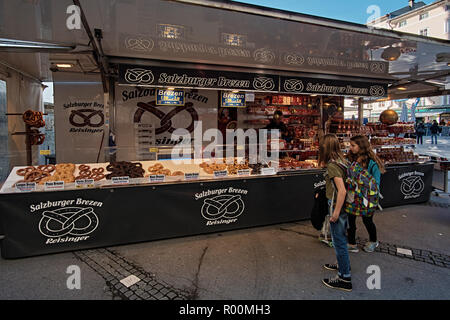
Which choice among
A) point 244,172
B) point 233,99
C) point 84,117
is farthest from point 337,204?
point 84,117

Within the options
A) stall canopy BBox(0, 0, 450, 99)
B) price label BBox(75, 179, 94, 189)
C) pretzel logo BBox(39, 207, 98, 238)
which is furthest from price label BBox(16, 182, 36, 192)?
stall canopy BBox(0, 0, 450, 99)

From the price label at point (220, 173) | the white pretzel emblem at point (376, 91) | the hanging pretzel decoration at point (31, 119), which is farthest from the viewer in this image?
the white pretzel emblem at point (376, 91)

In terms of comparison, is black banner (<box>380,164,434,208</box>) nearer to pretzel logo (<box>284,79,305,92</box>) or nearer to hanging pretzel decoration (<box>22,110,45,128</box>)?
pretzel logo (<box>284,79,305,92</box>)

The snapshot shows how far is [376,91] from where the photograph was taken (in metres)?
8.03

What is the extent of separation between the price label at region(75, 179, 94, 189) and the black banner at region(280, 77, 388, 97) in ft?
16.1

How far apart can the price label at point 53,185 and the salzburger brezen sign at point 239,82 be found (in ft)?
8.33

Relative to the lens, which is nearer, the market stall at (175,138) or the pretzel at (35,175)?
the market stall at (175,138)

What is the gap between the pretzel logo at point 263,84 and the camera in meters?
6.55

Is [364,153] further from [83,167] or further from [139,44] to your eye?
[83,167]

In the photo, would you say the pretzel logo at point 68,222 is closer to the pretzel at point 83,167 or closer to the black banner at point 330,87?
the pretzel at point 83,167

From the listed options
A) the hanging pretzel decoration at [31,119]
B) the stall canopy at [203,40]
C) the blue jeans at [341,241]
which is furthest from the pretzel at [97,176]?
the hanging pretzel decoration at [31,119]

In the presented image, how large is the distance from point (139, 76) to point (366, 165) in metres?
4.63

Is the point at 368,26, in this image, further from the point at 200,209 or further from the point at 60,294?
the point at 60,294

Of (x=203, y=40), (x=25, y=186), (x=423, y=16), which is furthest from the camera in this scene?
(x=423, y=16)
